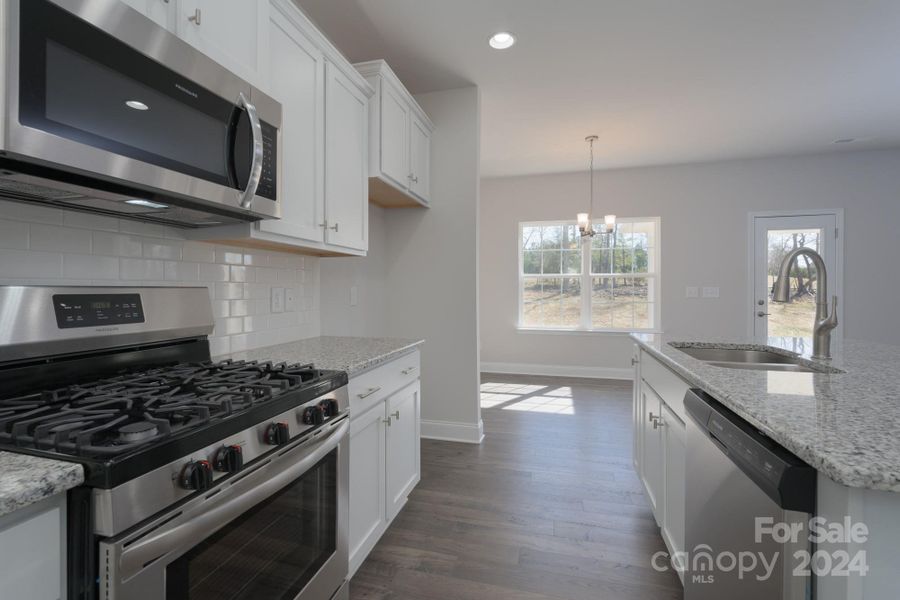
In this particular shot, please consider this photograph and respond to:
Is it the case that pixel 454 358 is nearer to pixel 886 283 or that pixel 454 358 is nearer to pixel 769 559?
pixel 769 559

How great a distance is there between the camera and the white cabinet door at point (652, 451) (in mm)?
1831

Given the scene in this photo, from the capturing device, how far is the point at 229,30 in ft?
4.38

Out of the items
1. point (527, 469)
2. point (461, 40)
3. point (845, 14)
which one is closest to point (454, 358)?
point (527, 469)

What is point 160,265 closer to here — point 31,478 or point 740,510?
point 31,478

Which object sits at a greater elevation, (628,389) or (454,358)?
(454,358)

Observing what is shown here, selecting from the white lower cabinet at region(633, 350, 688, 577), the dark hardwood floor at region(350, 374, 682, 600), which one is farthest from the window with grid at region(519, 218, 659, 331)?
the white lower cabinet at region(633, 350, 688, 577)

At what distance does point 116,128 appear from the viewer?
38.4 inches

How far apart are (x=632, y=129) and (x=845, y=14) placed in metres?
1.77

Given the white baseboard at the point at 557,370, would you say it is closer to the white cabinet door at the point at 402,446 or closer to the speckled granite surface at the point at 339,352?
the white cabinet door at the point at 402,446

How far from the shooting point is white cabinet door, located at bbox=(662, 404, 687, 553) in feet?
4.95

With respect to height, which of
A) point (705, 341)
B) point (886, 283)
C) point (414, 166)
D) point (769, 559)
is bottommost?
point (769, 559)

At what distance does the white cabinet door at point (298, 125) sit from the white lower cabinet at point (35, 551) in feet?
3.47

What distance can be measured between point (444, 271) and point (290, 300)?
1.43 meters

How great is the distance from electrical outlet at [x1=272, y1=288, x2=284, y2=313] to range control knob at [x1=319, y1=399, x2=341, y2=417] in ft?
2.87
